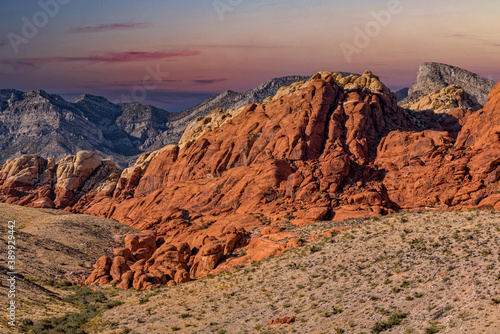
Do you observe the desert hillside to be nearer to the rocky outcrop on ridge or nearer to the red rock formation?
Answer: the red rock formation

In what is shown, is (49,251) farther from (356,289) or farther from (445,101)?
(445,101)

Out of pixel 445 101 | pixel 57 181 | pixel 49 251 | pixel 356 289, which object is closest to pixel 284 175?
pixel 49 251

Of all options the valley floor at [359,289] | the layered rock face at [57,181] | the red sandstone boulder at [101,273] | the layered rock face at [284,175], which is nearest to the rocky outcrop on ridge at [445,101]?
the layered rock face at [284,175]

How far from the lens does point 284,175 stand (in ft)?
257

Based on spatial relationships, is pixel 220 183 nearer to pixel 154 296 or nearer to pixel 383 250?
pixel 154 296

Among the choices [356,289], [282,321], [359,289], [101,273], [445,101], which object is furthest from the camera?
[445,101]

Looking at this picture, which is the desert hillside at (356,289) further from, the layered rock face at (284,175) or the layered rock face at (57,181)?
the layered rock face at (57,181)

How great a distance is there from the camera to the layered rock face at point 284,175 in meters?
60.7

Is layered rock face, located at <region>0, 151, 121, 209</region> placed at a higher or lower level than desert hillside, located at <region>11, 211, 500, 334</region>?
lower

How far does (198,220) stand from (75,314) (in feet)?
111

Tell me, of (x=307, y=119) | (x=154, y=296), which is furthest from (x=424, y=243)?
(x=307, y=119)

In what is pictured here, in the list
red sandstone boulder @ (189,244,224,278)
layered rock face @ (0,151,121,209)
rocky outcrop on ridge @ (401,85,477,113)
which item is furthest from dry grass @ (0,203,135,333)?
rocky outcrop on ridge @ (401,85,477,113)

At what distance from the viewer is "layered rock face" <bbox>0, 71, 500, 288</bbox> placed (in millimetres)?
60719

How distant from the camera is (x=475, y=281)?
3047 cm
